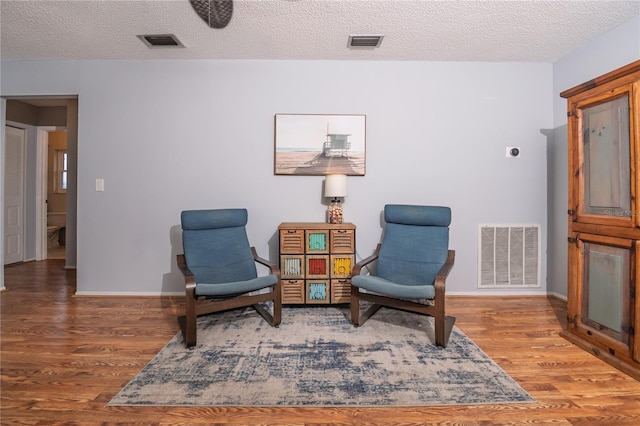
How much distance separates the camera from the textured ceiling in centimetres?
250

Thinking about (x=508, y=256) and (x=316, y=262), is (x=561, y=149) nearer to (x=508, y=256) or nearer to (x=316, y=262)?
(x=508, y=256)

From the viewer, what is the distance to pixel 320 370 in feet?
6.44

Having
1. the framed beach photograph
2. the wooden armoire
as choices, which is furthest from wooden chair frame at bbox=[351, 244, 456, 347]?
the framed beach photograph

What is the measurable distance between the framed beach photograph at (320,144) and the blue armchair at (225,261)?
31.5 inches

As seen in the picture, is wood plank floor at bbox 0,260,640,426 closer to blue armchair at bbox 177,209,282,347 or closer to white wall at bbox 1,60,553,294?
blue armchair at bbox 177,209,282,347

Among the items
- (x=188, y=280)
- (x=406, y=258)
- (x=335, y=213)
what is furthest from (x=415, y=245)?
(x=188, y=280)

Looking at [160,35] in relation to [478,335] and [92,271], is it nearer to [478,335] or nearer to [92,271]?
[92,271]

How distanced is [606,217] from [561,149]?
5.13 feet

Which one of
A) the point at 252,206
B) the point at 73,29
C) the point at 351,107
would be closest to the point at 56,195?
the point at 73,29

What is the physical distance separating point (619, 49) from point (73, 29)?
15.4 feet

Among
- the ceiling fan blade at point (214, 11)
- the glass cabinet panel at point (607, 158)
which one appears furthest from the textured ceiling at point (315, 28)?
the glass cabinet panel at point (607, 158)

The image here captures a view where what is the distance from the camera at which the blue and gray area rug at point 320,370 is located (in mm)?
1702

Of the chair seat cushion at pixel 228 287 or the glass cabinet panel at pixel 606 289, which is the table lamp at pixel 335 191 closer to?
the chair seat cushion at pixel 228 287

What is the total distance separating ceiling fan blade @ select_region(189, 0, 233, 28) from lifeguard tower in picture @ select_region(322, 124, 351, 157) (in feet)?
4.57
